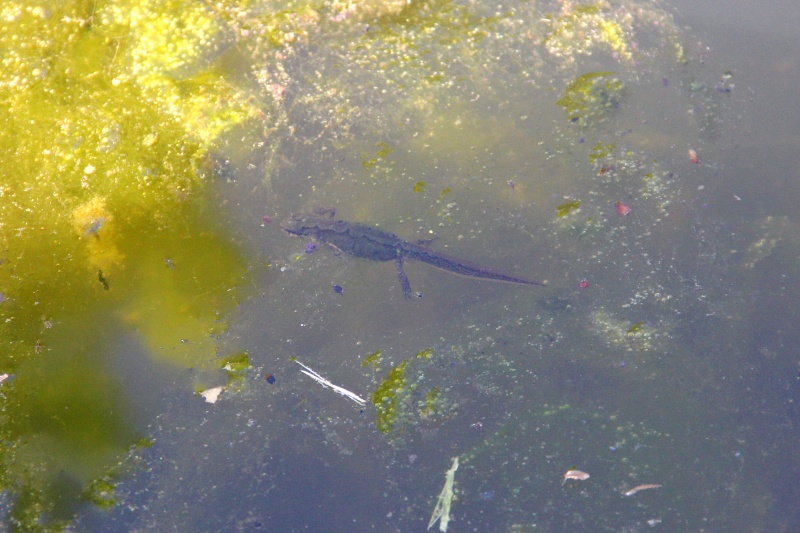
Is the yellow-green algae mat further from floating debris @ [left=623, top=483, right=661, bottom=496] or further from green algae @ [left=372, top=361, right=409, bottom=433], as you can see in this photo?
floating debris @ [left=623, top=483, right=661, bottom=496]

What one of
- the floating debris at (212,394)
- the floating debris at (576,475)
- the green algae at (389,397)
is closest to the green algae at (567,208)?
the green algae at (389,397)

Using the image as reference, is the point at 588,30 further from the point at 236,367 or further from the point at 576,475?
the point at 236,367

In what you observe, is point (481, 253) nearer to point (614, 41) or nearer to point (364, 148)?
point (364, 148)

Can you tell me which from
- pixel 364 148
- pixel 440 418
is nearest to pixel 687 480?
pixel 440 418

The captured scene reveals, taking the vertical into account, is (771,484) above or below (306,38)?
below

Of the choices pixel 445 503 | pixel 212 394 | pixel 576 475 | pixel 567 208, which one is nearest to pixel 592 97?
pixel 567 208

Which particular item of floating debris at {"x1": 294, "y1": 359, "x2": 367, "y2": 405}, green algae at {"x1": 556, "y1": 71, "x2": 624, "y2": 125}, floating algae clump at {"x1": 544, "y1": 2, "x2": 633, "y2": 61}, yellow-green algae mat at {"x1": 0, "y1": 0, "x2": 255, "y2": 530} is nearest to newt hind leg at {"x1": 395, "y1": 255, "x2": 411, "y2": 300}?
floating debris at {"x1": 294, "y1": 359, "x2": 367, "y2": 405}
